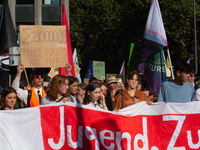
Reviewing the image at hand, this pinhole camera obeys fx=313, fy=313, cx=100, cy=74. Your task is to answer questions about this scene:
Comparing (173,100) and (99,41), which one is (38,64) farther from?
(99,41)

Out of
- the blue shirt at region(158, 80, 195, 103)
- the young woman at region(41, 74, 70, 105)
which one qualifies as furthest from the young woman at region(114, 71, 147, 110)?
the young woman at region(41, 74, 70, 105)

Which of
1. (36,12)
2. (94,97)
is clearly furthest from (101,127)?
(36,12)

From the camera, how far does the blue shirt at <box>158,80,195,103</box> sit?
4.62 metres

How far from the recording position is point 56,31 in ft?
21.4

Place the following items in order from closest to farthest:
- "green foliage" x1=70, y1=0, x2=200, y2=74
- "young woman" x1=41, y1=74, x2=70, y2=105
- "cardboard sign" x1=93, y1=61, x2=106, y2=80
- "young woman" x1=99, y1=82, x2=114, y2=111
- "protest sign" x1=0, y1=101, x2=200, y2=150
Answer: "protest sign" x1=0, y1=101, x2=200, y2=150 → "young woman" x1=41, y1=74, x2=70, y2=105 → "young woman" x1=99, y1=82, x2=114, y2=111 → "cardboard sign" x1=93, y1=61, x2=106, y2=80 → "green foliage" x1=70, y1=0, x2=200, y2=74

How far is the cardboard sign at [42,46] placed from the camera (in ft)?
20.0

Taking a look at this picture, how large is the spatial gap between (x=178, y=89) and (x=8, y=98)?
2476 millimetres

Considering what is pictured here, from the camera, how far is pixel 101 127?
4.56 m

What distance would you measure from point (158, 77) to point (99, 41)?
26.3 meters

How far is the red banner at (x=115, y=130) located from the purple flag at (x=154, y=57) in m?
1.50

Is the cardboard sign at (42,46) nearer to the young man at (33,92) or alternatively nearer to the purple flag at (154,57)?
the young man at (33,92)

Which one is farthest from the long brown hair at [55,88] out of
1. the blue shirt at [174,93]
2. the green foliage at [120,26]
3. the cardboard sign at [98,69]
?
the green foliage at [120,26]

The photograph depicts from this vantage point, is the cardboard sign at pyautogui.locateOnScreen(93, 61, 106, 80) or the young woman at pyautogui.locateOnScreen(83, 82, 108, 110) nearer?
the young woman at pyautogui.locateOnScreen(83, 82, 108, 110)

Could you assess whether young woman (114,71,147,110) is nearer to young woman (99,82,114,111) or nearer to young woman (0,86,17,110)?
young woman (99,82,114,111)
